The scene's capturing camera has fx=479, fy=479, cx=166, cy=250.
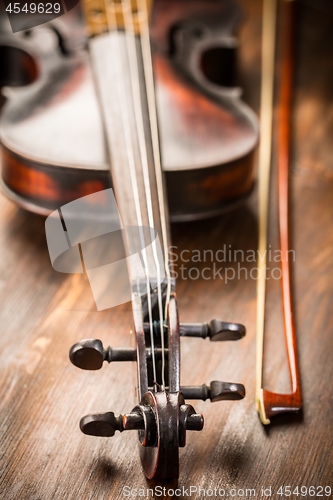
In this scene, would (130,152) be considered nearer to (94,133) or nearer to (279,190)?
(94,133)

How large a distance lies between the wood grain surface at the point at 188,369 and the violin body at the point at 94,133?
10 cm

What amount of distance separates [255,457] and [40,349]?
42cm

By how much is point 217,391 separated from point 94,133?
680mm

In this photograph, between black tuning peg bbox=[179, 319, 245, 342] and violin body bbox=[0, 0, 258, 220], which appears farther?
violin body bbox=[0, 0, 258, 220]

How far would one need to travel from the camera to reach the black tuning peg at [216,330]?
703mm

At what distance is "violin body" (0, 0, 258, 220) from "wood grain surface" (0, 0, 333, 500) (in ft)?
0.33

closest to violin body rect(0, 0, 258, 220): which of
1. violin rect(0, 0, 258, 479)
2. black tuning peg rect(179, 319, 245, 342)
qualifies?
violin rect(0, 0, 258, 479)

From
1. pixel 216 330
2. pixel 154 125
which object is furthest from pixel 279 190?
pixel 216 330

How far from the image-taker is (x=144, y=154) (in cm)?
101

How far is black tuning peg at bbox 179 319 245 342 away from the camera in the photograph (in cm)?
70

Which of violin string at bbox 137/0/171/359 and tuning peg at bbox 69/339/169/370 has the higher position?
violin string at bbox 137/0/171/359

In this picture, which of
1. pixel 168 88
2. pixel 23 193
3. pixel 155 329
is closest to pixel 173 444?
pixel 155 329

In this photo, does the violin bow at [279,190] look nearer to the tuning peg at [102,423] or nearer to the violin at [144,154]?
the violin at [144,154]

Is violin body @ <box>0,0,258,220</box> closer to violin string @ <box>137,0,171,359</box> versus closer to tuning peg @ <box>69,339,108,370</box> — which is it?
violin string @ <box>137,0,171,359</box>
